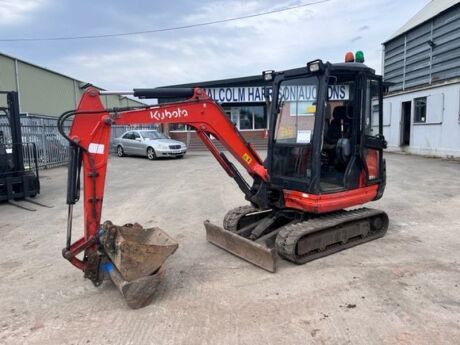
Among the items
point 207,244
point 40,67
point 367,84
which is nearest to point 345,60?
point 367,84

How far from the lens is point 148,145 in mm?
18750

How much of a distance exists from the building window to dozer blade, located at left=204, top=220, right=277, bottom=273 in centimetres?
1582

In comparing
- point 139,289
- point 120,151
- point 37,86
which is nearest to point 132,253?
point 139,289

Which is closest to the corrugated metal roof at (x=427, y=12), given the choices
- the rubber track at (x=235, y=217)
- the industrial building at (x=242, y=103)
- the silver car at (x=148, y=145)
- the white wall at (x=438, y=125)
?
the white wall at (x=438, y=125)

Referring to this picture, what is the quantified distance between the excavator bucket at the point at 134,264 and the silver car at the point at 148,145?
14.6 m

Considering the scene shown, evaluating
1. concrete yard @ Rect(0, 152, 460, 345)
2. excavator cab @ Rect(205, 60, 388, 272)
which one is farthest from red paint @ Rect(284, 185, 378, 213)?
concrete yard @ Rect(0, 152, 460, 345)

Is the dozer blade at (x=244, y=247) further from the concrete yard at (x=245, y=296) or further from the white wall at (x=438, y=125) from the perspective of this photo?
the white wall at (x=438, y=125)

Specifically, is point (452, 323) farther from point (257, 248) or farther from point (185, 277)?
point (185, 277)

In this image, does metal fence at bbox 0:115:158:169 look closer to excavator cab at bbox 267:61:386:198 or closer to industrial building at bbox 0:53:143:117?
industrial building at bbox 0:53:143:117

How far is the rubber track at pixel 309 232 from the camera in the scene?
15.1 feet

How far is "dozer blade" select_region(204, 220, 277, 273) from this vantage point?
448cm

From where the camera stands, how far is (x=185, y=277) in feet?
14.6

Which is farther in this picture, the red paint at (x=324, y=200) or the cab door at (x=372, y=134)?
the cab door at (x=372, y=134)

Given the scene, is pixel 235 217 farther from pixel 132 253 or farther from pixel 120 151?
pixel 120 151
